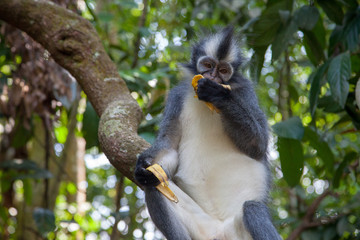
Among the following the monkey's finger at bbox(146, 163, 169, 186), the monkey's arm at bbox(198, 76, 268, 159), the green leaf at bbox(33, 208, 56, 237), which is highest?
the monkey's arm at bbox(198, 76, 268, 159)

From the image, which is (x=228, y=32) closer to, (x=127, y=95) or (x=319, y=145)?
(x=127, y=95)

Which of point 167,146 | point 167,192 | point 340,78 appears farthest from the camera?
point 340,78

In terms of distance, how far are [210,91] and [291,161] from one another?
1697mm

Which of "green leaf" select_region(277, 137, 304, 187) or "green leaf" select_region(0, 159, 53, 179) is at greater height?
"green leaf" select_region(277, 137, 304, 187)

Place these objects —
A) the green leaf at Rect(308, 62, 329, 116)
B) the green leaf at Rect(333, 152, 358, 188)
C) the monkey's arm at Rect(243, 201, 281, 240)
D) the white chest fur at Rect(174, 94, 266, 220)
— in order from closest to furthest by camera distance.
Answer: the monkey's arm at Rect(243, 201, 281, 240), the white chest fur at Rect(174, 94, 266, 220), the green leaf at Rect(308, 62, 329, 116), the green leaf at Rect(333, 152, 358, 188)

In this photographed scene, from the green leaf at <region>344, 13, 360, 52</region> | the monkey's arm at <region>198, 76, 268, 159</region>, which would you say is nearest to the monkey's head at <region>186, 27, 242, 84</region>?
the monkey's arm at <region>198, 76, 268, 159</region>

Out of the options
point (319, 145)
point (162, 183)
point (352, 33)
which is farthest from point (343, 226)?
point (162, 183)

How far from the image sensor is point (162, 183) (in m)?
3.73

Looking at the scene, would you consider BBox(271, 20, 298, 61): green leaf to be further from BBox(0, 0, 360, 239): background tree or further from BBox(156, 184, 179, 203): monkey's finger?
BBox(156, 184, 179, 203): monkey's finger

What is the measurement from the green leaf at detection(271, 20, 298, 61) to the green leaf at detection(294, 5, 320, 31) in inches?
2.6

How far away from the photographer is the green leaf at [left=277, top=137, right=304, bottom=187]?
16.2 ft

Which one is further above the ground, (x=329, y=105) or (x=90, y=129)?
(x=329, y=105)

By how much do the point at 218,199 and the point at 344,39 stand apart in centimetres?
233

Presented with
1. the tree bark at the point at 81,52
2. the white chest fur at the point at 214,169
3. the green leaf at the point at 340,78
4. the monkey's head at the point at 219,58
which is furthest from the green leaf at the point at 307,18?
the tree bark at the point at 81,52
